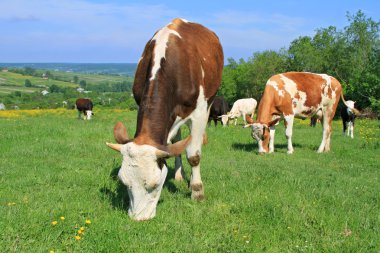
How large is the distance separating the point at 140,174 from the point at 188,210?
3.91 ft

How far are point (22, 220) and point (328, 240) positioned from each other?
12.3 ft

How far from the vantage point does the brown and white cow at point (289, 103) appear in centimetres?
1306

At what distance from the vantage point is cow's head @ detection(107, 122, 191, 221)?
15.7ft

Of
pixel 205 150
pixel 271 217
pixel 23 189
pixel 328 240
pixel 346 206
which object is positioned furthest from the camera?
pixel 205 150

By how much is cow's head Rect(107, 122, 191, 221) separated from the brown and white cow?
8.10 metres

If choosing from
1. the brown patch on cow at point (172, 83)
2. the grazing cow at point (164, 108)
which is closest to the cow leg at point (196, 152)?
the grazing cow at point (164, 108)

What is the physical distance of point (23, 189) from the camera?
639 centimetres

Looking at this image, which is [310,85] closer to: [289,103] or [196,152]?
[289,103]

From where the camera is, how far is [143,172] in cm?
479

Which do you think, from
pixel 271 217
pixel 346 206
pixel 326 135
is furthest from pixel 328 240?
pixel 326 135

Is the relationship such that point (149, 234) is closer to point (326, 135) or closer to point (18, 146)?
point (18, 146)

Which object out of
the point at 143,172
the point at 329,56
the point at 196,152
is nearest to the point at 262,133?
the point at 196,152

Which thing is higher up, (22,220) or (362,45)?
(362,45)

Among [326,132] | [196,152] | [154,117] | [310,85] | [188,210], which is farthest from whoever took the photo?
[326,132]
